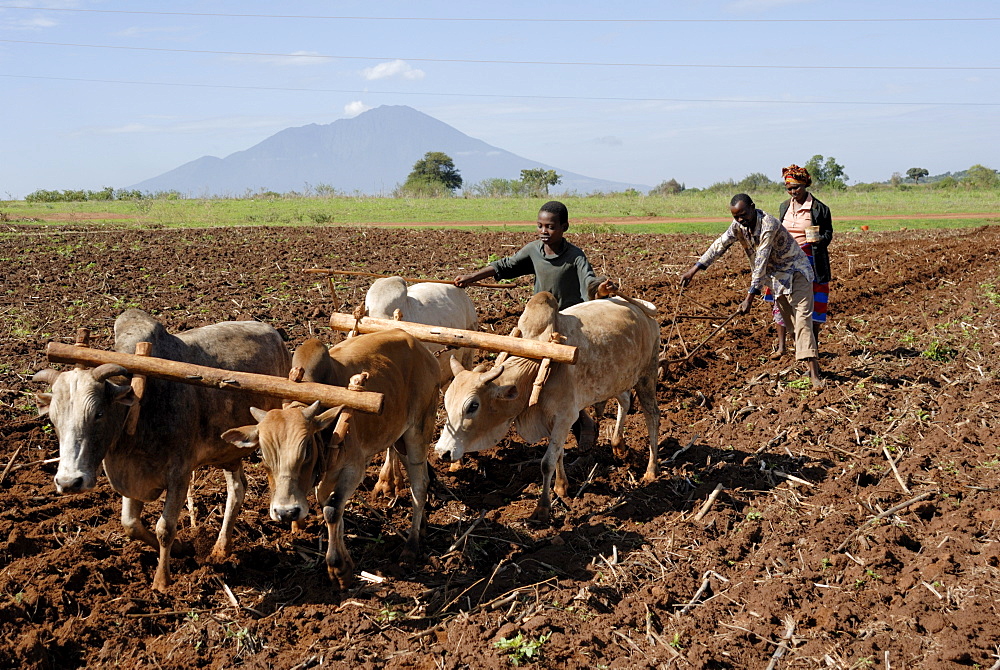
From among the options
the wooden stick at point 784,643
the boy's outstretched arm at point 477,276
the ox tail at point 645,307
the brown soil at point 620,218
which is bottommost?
the wooden stick at point 784,643

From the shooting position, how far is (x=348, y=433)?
16.9 feet

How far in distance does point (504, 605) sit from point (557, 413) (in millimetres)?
1750

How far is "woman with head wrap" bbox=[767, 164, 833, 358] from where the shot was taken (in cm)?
909

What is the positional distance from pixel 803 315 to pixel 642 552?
3.77 m

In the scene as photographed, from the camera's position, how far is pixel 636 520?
6422mm

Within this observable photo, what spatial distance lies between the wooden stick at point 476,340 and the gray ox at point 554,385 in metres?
0.16

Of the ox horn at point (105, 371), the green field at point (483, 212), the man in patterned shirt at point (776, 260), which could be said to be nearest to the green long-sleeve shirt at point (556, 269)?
the man in patterned shirt at point (776, 260)

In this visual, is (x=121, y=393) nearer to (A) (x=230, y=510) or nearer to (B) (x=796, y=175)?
(A) (x=230, y=510)

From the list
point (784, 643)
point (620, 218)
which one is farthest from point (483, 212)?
point (784, 643)

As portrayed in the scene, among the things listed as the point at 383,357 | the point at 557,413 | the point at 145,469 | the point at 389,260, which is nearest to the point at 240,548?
the point at 145,469

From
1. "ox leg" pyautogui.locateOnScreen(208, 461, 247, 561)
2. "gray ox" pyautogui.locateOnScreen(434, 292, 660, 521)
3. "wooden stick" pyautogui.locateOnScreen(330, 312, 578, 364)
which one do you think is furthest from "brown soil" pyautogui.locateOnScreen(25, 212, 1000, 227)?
"ox leg" pyautogui.locateOnScreen(208, 461, 247, 561)

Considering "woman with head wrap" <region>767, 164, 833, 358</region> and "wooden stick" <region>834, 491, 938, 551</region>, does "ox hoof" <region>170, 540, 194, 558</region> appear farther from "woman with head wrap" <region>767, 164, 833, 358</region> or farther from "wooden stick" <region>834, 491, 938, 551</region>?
"woman with head wrap" <region>767, 164, 833, 358</region>

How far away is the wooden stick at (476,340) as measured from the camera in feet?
19.2

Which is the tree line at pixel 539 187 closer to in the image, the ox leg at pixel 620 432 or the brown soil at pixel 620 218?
the brown soil at pixel 620 218
